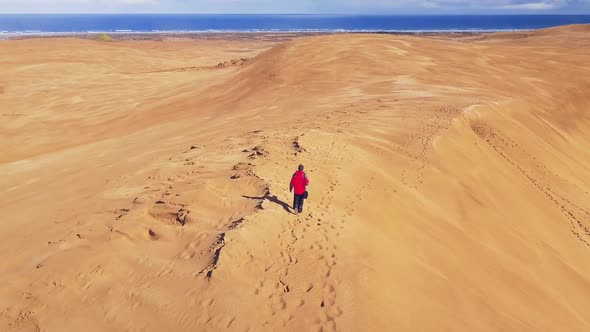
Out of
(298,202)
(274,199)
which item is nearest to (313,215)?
(298,202)

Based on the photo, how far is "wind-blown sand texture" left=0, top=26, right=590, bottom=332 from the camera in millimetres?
5453

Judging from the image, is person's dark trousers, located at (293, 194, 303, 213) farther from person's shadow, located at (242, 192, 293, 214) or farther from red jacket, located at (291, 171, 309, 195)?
person's shadow, located at (242, 192, 293, 214)

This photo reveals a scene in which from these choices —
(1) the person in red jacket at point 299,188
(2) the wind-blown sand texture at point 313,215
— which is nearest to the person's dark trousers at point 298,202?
(1) the person in red jacket at point 299,188

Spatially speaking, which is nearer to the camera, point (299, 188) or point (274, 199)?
point (299, 188)

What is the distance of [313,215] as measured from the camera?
23.6ft

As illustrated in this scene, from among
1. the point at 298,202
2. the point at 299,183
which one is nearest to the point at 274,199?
the point at 298,202

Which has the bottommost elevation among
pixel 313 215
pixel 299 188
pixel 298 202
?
pixel 313 215

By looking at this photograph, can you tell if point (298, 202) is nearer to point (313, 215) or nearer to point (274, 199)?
point (313, 215)

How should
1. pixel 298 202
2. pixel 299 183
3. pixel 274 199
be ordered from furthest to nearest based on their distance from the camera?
1. pixel 274 199
2. pixel 298 202
3. pixel 299 183

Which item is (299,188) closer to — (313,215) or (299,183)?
(299,183)

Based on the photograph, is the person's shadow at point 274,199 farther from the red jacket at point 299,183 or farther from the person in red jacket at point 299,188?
the red jacket at point 299,183

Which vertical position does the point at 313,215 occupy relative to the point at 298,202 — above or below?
below

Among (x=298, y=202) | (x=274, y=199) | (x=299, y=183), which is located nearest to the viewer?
(x=299, y=183)

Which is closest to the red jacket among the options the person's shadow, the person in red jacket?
the person in red jacket
